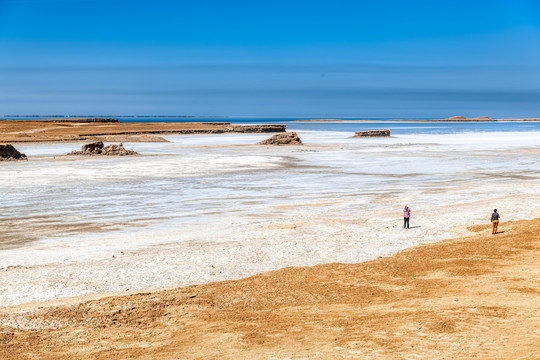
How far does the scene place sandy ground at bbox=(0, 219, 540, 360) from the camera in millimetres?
8422

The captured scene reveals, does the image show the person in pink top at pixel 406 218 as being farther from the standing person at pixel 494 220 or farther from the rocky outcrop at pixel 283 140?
the rocky outcrop at pixel 283 140

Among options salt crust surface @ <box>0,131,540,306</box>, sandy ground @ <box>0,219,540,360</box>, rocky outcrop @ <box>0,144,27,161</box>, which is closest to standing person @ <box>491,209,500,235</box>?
salt crust surface @ <box>0,131,540,306</box>

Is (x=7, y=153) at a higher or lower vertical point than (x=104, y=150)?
higher

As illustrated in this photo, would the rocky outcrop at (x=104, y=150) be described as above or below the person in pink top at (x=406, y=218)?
above

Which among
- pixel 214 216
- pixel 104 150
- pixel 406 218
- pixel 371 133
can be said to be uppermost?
pixel 371 133

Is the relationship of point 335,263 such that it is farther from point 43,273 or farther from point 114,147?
point 114,147

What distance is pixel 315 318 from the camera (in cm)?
1001

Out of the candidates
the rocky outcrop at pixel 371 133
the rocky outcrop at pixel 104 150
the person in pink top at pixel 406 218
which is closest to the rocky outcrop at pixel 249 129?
the rocky outcrop at pixel 371 133

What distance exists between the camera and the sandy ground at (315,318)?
842cm

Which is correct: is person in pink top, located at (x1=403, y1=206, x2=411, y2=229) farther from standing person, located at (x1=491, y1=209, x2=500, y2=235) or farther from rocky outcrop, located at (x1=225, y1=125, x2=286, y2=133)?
rocky outcrop, located at (x1=225, y1=125, x2=286, y2=133)

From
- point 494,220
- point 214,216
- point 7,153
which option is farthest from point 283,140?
point 494,220

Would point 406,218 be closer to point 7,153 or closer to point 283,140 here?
point 7,153

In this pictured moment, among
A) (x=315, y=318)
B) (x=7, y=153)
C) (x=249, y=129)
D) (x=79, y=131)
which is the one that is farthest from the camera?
(x=249, y=129)

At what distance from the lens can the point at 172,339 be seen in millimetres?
9227
